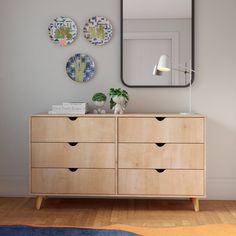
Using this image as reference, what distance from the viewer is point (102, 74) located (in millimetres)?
3871

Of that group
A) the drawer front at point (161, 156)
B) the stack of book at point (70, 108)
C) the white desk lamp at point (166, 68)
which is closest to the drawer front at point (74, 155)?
the drawer front at point (161, 156)

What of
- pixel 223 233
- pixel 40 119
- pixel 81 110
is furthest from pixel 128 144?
pixel 223 233

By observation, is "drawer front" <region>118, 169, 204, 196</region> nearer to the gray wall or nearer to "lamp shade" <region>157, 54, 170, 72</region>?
the gray wall

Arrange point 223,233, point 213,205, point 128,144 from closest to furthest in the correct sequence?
point 223,233
point 128,144
point 213,205

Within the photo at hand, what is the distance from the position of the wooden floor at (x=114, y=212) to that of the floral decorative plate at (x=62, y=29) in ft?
4.45

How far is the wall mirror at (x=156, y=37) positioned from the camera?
378 cm

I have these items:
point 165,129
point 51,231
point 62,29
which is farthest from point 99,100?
point 51,231

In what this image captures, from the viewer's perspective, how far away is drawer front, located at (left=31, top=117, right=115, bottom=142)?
136 inches

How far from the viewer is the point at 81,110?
3529mm

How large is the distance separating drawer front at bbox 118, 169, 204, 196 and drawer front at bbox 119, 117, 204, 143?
0.24m

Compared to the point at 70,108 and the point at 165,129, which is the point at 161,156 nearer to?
the point at 165,129

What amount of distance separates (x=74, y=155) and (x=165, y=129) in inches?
27.9

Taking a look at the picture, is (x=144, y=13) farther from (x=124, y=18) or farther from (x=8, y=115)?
(x=8, y=115)

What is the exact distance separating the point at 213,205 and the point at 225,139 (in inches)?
22.1
